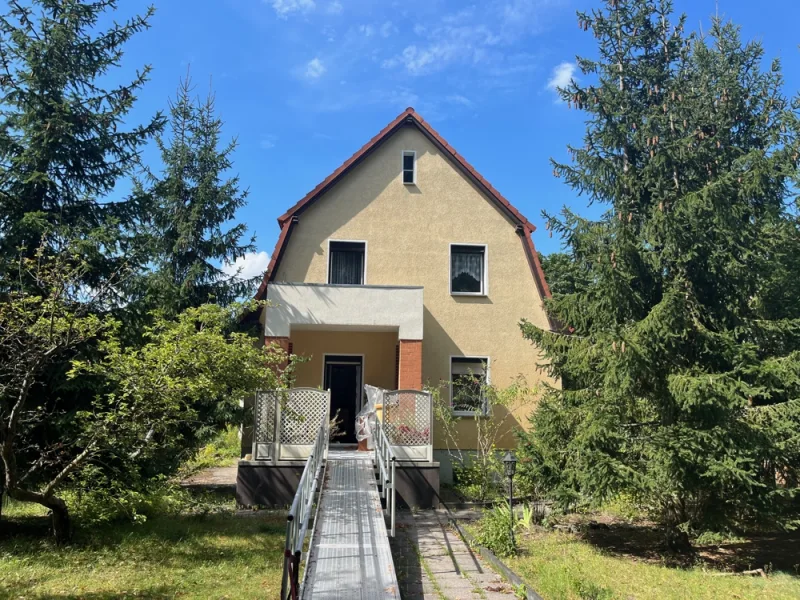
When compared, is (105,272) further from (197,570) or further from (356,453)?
(356,453)

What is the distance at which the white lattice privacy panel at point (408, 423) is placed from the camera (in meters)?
11.6

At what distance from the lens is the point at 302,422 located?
11.3 meters

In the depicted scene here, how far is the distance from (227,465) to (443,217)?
1155 centimetres

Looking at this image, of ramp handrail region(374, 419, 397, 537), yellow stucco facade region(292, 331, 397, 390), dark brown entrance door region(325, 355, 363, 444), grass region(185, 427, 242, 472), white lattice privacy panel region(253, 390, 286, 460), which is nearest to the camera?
ramp handrail region(374, 419, 397, 537)

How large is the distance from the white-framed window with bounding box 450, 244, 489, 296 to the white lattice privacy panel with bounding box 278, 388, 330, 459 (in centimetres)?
542

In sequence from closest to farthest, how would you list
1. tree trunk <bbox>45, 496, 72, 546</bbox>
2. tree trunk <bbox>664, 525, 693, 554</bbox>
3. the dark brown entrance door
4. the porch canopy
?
tree trunk <bbox>45, 496, 72, 546</bbox>
tree trunk <bbox>664, 525, 693, 554</bbox>
the porch canopy
the dark brown entrance door

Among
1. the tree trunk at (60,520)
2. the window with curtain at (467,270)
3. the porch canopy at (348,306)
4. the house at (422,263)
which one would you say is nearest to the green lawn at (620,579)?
the house at (422,263)

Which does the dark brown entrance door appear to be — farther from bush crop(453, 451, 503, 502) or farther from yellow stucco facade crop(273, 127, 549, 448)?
bush crop(453, 451, 503, 502)

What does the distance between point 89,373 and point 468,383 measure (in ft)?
30.0

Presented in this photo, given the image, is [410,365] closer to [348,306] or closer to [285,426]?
[348,306]

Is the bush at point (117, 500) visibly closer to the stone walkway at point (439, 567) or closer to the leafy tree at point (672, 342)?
the stone walkway at point (439, 567)

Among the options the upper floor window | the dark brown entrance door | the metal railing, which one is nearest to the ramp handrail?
the metal railing

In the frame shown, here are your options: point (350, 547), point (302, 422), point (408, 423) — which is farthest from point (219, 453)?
point (350, 547)

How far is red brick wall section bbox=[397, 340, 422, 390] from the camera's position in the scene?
1329 centimetres
